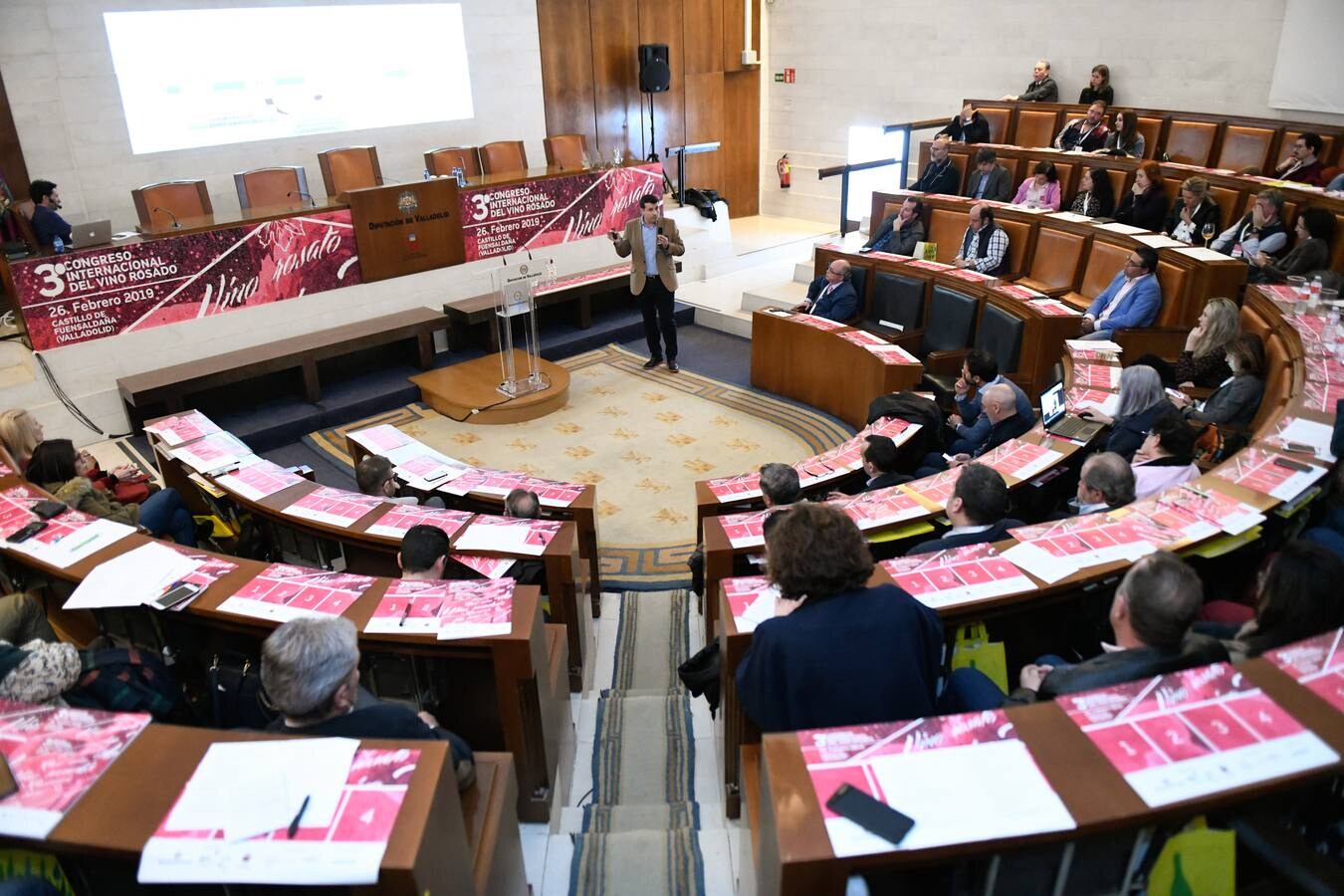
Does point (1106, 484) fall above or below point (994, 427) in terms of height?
above

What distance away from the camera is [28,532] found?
3.10 meters

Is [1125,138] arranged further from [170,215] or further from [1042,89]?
[170,215]

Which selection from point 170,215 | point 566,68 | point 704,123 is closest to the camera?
point 170,215

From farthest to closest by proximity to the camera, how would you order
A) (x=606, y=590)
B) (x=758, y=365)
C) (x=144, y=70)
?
1. (x=144, y=70)
2. (x=758, y=365)
3. (x=606, y=590)

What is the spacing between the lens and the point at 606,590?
179 inches

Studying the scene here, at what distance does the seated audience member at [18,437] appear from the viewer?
3.81 metres

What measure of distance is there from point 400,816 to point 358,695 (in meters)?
0.64

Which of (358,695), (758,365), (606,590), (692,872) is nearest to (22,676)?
(358,695)

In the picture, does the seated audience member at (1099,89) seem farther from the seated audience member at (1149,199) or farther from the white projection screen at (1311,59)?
the seated audience member at (1149,199)

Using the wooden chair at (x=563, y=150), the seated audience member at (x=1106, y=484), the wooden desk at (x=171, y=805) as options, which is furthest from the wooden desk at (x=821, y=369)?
the wooden desk at (x=171, y=805)

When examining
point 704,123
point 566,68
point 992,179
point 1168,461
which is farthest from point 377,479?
point 704,123

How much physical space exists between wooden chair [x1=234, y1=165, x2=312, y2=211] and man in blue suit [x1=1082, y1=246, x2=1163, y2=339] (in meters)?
5.99

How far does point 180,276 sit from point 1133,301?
20.1 feet

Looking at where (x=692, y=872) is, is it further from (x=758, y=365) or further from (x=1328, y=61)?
(x=1328, y=61)
